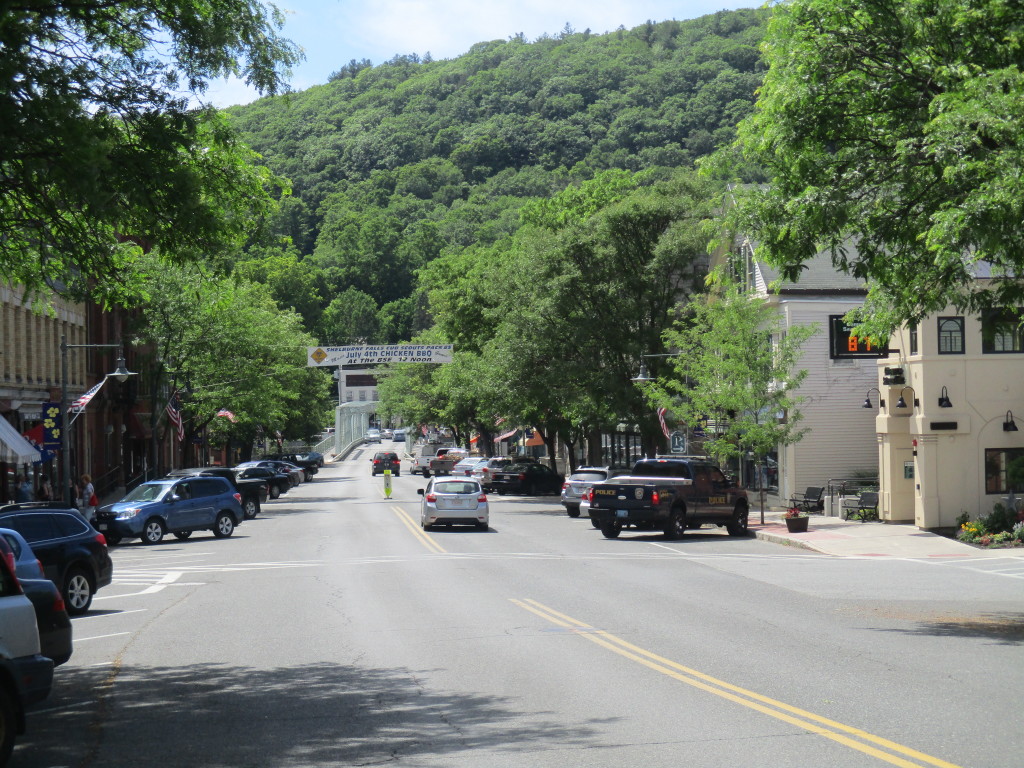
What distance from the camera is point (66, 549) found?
55.0 ft

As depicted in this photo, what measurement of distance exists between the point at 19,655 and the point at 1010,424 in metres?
27.3

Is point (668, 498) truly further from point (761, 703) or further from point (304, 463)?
point (304, 463)

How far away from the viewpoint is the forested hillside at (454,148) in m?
133

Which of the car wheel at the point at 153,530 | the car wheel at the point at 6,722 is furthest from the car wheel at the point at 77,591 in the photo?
the car wheel at the point at 153,530

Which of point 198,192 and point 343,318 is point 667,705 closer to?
point 198,192

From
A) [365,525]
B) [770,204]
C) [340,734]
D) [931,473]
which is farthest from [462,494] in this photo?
[340,734]

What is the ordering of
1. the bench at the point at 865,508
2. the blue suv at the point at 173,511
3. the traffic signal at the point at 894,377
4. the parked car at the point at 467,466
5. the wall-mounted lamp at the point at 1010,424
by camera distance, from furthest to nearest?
the parked car at the point at 467,466 → the bench at the point at 865,508 → the traffic signal at the point at 894,377 → the blue suv at the point at 173,511 → the wall-mounted lamp at the point at 1010,424

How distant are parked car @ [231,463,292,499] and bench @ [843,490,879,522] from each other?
30142mm

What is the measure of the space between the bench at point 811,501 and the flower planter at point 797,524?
4.96m

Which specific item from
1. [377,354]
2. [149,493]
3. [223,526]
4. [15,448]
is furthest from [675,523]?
[377,354]

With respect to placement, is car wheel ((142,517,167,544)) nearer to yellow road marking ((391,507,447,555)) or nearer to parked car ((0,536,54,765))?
yellow road marking ((391,507,447,555))

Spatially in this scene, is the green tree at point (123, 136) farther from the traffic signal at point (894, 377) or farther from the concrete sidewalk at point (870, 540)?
the traffic signal at point (894, 377)

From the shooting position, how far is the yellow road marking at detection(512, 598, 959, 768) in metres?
7.71

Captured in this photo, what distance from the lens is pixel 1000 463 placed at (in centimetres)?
3050
